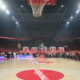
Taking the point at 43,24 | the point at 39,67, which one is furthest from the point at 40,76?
the point at 43,24

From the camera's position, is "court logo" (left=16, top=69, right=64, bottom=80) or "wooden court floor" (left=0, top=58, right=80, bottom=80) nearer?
"court logo" (left=16, top=69, right=64, bottom=80)

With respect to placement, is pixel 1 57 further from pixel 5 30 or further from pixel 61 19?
pixel 61 19

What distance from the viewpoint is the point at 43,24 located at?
20.0 metres

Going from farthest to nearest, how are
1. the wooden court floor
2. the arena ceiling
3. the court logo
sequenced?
1. the arena ceiling
2. the wooden court floor
3. the court logo

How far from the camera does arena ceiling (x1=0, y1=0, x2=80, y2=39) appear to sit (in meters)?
16.3

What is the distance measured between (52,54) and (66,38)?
14.4 feet

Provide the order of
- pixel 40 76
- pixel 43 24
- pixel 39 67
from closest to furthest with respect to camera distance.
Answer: pixel 40 76 → pixel 39 67 → pixel 43 24

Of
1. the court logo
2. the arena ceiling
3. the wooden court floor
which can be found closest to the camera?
the court logo

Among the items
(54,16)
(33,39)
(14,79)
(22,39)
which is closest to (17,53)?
(22,39)

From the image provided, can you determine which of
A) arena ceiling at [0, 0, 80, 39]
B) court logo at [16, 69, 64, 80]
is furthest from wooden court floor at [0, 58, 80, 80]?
arena ceiling at [0, 0, 80, 39]

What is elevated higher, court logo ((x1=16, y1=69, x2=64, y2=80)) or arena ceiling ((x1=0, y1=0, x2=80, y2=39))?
arena ceiling ((x1=0, y1=0, x2=80, y2=39))

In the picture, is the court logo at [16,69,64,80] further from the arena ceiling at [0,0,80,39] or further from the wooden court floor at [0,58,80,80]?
the arena ceiling at [0,0,80,39]

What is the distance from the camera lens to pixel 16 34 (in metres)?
20.6

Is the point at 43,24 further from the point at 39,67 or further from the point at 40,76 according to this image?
the point at 40,76
